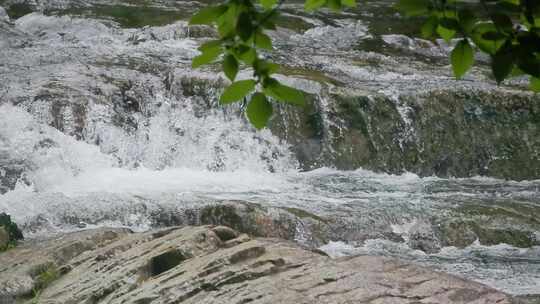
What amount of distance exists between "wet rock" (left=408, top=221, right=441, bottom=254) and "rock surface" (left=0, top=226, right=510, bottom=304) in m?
3.16

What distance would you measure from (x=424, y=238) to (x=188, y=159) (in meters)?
3.95

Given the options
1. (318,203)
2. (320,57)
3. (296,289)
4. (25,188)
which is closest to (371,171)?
(318,203)

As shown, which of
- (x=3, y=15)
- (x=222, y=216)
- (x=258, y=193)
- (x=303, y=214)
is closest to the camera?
(x=222, y=216)

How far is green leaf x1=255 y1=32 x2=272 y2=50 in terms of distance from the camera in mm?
1557

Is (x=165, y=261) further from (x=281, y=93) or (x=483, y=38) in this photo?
(x=483, y=38)

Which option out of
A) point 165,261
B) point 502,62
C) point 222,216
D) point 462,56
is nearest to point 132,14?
point 222,216

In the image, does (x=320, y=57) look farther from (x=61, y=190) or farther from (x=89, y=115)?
(x=61, y=190)

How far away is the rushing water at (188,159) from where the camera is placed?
7.75m

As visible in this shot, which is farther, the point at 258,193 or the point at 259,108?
the point at 258,193

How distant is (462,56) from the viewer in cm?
155

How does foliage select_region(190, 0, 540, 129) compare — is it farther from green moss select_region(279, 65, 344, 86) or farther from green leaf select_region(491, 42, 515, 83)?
green moss select_region(279, 65, 344, 86)

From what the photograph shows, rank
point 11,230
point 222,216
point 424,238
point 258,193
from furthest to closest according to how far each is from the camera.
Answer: point 258,193 < point 424,238 < point 222,216 < point 11,230

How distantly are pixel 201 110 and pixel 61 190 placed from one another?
9.47ft

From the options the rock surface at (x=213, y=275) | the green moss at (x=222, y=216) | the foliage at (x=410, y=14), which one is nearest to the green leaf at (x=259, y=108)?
the foliage at (x=410, y=14)
